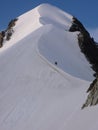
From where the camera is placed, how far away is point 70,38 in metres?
51.1

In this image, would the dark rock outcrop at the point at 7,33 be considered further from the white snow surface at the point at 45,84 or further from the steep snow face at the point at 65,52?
the steep snow face at the point at 65,52

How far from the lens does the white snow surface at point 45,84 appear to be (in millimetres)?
20766

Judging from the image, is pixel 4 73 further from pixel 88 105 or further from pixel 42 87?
pixel 88 105

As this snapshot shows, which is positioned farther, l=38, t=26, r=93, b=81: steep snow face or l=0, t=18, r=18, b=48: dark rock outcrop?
l=0, t=18, r=18, b=48: dark rock outcrop

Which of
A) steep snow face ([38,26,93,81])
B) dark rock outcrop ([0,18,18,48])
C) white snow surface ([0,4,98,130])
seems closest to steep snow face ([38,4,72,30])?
white snow surface ([0,4,98,130])

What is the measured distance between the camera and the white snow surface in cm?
2077

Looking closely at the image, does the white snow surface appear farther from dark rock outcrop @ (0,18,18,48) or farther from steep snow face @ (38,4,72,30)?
dark rock outcrop @ (0,18,18,48)

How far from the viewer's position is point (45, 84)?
3169 cm

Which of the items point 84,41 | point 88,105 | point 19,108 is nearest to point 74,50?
point 84,41

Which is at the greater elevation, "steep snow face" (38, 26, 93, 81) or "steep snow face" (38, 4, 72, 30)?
"steep snow face" (38, 26, 93, 81)

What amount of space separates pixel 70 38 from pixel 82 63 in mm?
5843

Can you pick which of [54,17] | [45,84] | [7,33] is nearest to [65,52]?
[45,84]

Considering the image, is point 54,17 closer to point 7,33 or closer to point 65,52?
point 7,33

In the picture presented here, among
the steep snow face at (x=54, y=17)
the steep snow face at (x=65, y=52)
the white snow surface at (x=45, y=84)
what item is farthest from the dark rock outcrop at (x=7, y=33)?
the steep snow face at (x=65, y=52)
